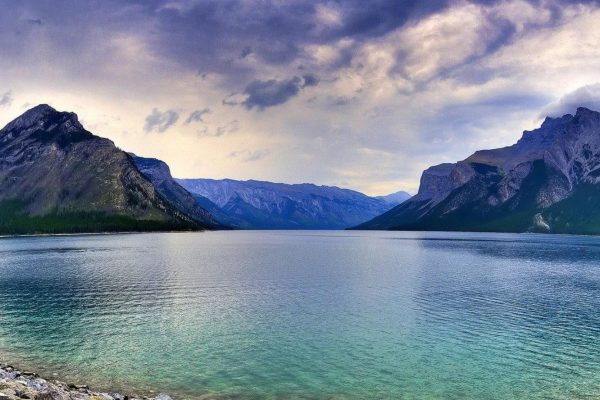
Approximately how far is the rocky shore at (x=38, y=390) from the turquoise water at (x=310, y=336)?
3.36m

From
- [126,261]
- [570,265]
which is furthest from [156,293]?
[570,265]

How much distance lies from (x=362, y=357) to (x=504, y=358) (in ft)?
50.0

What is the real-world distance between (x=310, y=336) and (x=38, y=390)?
33440 millimetres

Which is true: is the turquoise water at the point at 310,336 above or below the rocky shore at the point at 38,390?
below

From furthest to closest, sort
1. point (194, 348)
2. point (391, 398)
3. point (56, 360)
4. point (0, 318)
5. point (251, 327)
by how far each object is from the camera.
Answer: point (0, 318) < point (251, 327) < point (194, 348) < point (56, 360) < point (391, 398)

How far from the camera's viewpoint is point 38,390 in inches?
1239

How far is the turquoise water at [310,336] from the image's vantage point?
41.9 metres

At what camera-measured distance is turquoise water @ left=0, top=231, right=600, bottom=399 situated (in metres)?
41.9

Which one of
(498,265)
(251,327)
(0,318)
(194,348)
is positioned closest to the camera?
(194,348)

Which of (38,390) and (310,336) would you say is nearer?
(38,390)

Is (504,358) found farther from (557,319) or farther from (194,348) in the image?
(194,348)

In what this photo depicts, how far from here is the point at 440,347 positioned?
175ft

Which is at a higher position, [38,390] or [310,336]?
[38,390]

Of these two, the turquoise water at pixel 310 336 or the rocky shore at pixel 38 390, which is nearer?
the rocky shore at pixel 38 390
